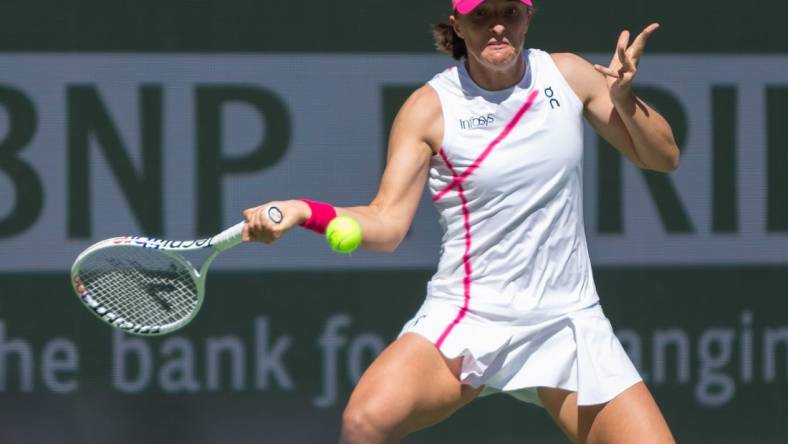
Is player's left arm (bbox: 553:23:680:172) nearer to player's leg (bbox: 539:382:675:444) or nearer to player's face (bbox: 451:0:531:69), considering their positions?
player's face (bbox: 451:0:531:69)

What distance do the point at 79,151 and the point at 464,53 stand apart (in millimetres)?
1634

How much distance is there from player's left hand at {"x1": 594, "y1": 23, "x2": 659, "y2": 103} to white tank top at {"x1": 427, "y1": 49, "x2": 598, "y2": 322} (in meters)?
0.20

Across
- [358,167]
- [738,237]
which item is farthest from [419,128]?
[738,237]

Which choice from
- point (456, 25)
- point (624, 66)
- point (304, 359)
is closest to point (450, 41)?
point (456, 25)

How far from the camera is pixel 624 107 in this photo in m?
3.36

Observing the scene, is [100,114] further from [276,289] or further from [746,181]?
[746,181]

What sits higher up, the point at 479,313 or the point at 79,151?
the point at 79,151

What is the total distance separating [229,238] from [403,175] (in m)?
0.42

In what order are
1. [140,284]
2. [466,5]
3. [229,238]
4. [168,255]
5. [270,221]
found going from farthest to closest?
[140,284] < [168,255] < [466,5] < [229,238] < [270,221]

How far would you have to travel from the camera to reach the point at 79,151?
4852 millimetres

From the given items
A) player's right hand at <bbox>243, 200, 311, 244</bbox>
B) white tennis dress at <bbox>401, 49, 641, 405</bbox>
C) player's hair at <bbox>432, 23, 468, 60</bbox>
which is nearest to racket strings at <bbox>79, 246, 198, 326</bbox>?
player's right hand at <bbox>243, 200, 311, 244</bbox>

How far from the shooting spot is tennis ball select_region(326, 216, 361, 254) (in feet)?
10.3

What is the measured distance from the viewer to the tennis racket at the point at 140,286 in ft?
11.6

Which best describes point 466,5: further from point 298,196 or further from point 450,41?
point 298,196
